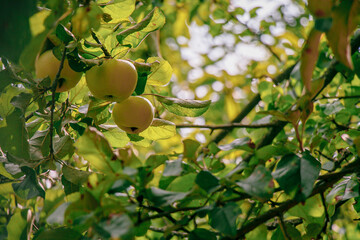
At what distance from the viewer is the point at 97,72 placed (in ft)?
2.26

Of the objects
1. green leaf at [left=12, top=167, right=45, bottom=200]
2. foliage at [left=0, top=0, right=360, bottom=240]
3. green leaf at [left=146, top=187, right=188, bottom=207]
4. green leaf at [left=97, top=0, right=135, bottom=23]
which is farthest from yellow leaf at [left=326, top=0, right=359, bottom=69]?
green leaf at [left=12, top=167, right=45, bottom=200]

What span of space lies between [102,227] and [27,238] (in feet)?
1.05

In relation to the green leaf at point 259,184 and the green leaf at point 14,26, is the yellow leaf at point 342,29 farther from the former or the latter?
the green leaf at point 14,26

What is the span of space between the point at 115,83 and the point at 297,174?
38 centimetres

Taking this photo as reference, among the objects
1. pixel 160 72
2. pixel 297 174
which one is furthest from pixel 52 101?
pixel 297 174

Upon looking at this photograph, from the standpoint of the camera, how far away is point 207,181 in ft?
1.79

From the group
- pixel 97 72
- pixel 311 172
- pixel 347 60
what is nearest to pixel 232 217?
pixel 311 172

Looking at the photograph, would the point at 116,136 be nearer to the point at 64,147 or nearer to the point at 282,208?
the point at 64,147

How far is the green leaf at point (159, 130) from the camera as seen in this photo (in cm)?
87

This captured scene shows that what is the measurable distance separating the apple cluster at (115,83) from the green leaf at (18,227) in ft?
0.88

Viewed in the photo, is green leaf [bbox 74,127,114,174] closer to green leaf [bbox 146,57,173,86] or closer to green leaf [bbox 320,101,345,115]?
green leaf [bbox 146,57,173,86]

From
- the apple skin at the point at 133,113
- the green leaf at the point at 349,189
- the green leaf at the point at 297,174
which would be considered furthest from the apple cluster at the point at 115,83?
the green leaf at the point at 349,189

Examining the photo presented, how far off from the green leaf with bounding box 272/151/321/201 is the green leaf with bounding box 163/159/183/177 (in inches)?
6.5

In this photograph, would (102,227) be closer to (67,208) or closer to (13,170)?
(67,208)
